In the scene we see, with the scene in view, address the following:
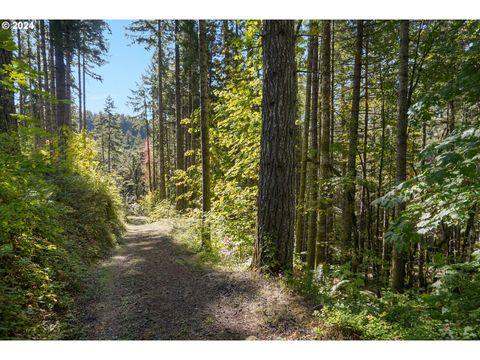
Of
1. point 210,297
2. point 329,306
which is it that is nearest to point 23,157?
point 210,297

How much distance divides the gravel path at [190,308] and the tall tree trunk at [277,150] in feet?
1.92

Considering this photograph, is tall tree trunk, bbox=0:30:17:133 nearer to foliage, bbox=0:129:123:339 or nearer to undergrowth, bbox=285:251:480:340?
foliage, bbox=0:129:123:339

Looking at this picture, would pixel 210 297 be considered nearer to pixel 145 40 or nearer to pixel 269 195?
pixel 269 195

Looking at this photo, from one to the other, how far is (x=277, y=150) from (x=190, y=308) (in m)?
2.84

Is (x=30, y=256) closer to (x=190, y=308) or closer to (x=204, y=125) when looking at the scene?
(x=190, y=308)

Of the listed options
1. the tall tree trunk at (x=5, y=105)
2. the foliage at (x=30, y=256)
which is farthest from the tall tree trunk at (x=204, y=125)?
the tall tree trunk at (x=5, y=105)

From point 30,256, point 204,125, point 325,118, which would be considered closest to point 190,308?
point 30,256

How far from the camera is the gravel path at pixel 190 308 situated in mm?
3529

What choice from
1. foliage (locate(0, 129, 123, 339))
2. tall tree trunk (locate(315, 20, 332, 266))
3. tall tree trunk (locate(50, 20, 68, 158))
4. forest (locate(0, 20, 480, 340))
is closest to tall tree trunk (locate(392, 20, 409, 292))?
forest (locate(0, 20, 480, 340))

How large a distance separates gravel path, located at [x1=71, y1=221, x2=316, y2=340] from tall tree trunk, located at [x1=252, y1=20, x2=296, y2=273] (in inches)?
23.1

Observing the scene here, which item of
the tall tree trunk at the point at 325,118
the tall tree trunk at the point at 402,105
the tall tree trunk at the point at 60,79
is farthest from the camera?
the tall tree trunk at the point at 60,79

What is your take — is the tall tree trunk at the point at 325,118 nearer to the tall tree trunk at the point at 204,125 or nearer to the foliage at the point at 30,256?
the tall tree trunk at the point at 204,125

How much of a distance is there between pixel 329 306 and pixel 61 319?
3484 millimetres
